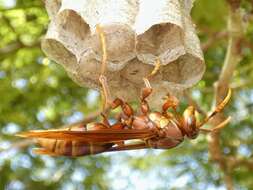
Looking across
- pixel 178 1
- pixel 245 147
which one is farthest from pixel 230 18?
pixel 245 147

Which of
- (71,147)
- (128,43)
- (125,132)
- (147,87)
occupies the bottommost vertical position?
(71,147)

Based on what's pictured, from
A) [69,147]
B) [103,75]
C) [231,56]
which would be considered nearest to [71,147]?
[69,147]

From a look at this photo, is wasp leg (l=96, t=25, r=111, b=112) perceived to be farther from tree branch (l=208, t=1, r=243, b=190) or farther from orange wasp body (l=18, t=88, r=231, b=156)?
tree branch (l=208, t=1, r=243, b=190)

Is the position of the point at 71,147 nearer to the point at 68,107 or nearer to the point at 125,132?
the point at 125,132

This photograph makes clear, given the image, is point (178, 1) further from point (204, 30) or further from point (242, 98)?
point (242, 98)

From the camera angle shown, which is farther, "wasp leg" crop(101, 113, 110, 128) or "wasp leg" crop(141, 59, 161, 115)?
"wasp leg" crop(101, 113, 110, 128)

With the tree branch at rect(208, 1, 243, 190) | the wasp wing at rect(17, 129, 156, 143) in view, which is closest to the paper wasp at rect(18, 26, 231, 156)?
the wasp wing at rect(17, 129, 156, 143)

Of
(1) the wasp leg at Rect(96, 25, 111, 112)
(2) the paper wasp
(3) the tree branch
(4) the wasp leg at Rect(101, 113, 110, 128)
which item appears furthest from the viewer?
(3) the tree branch
